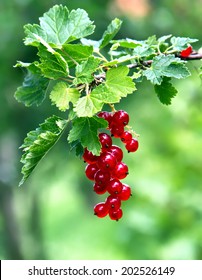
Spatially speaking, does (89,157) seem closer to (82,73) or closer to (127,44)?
(82,73)

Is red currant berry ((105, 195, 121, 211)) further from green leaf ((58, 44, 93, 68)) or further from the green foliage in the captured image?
green leaf ((58, 44, 93, 68))

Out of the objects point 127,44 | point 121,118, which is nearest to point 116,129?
point 121,118

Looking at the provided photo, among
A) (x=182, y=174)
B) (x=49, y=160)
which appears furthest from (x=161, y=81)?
(x=49, y=160)

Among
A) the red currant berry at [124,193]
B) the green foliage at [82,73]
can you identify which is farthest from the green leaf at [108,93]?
the red currant berry at [124,193]

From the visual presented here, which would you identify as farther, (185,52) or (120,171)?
(185,52)

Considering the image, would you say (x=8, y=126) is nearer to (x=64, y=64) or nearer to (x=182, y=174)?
(x=182, y=174)
